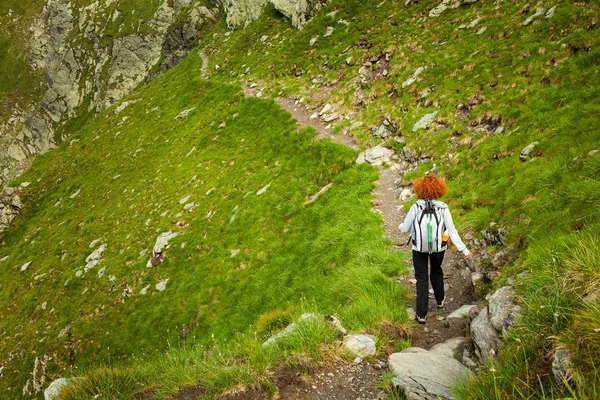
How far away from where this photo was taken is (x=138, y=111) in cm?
4719

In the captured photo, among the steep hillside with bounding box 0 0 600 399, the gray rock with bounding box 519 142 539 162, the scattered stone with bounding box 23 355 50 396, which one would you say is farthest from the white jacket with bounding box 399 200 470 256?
the scattered stone with bounding box 23 355 50 396

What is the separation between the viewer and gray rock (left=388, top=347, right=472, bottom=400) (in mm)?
4738

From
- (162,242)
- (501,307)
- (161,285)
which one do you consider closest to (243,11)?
(162,242)

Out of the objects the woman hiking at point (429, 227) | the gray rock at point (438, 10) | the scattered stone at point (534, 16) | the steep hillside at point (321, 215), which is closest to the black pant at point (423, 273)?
the woman hiking at point (429, 227)

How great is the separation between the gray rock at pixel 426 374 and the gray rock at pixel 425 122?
14.9 m

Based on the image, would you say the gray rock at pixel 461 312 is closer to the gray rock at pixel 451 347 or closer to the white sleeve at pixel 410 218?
the gray rock at pixel 451 347

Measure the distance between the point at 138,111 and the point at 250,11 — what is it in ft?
77.6

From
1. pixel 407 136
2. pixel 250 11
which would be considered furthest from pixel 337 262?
pixel 250 11

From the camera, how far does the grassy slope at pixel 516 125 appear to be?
4.12 metres

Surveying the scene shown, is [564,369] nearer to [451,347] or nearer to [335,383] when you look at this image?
[451,347]

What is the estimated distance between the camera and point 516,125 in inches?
532

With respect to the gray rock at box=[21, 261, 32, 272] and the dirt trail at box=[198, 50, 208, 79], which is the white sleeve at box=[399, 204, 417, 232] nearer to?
the gray rock at box=[21, 261, 32, 272]

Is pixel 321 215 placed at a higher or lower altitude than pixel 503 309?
lower

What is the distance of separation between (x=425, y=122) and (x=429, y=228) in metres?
13.0
